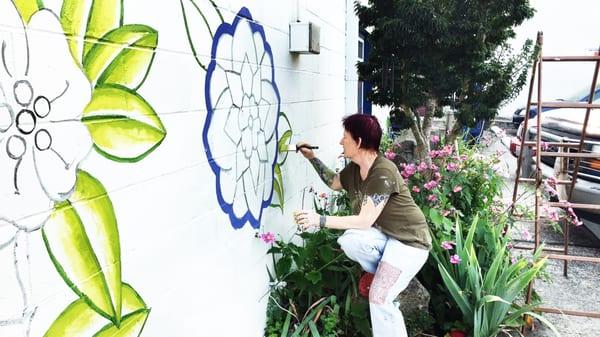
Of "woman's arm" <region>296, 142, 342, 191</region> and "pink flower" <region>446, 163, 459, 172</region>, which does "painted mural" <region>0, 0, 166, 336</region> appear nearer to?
"woman's arm" <region>296, 142, 342, 191</region>

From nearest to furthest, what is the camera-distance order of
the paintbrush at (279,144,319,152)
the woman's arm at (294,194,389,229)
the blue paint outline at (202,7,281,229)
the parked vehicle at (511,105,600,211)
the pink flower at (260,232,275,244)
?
the blue paint outline at (202,7,281,229)
the woman's arm at (294,194,389,229)
the pink flower at (260,232,275,244)
the paintbrush at (279,144,319,152)
the parked vehicle at (511,105,600,211)

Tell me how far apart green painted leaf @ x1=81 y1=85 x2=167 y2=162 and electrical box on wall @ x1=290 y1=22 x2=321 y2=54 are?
5.85ft

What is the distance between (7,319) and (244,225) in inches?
65.0

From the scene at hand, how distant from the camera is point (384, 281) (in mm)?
2988

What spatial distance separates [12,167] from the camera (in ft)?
4.47

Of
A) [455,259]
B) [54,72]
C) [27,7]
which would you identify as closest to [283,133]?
[455,259]

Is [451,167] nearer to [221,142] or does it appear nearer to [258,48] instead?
[258,48]

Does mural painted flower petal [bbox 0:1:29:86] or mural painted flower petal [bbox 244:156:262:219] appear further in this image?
mural painted flower petal [bbox 244:156:262:219]

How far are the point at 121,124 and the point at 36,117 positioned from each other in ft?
1.28

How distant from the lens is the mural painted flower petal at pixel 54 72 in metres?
1.42

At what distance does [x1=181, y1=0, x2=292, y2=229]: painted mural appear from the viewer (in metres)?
2.48

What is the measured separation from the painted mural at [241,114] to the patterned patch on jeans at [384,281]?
0.78 m

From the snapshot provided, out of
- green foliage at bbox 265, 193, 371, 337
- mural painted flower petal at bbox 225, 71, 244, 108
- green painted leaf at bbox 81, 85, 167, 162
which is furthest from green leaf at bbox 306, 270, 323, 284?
green painted leaf at bbox 81, 85, 167, 162

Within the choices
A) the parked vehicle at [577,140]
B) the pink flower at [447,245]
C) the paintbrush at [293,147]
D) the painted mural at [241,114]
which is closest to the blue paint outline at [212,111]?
the painted mural at [241,114]
